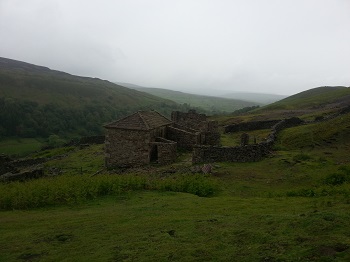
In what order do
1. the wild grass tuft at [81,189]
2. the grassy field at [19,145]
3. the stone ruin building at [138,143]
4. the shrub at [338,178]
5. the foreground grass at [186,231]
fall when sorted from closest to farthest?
the foreground grass at [186,231] < the wild grass tuft at [81,189] < the shrub at [338,178] < the stone ruin building at [138,143] < the grassy field at [19,145]

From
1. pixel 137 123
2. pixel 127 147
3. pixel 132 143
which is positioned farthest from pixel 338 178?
pixel 127 147

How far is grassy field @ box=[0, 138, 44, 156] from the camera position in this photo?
316 ft

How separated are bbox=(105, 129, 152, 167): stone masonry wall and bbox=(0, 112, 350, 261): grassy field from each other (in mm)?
7100

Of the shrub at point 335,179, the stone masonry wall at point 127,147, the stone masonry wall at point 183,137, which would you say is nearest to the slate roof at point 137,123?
the stone masonry wall at point 127,147

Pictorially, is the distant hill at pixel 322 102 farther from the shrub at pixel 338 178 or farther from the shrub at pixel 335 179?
the shrub at pixel 335 179

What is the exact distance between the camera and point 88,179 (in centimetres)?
1875

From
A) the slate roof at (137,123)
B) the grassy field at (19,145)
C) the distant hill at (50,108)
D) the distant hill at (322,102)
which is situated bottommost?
the grassy field at (19,145)

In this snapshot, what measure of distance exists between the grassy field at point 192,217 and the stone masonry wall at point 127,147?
280 inches

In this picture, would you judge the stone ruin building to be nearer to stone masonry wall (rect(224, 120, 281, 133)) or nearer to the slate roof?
the slate roof

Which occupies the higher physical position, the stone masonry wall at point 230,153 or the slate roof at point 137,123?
the slate roof at point 137,123

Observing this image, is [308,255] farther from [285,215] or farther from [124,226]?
[124,226]

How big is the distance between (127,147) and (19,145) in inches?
3424

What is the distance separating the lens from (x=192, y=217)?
12.0m

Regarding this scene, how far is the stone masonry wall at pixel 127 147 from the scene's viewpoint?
96.8 feet
